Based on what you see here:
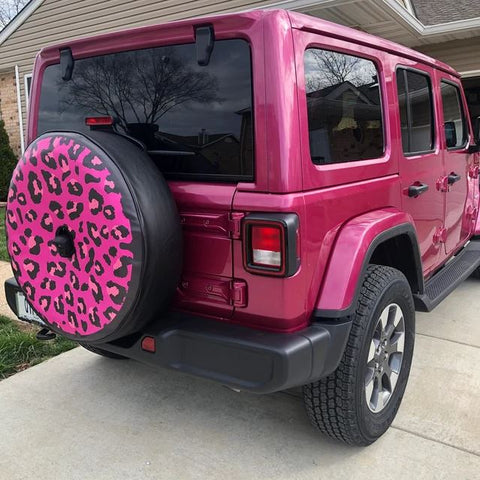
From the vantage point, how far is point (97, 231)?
2.00 metres

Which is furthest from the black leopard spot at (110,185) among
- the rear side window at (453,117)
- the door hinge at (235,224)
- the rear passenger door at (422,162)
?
the rear side window at (453,117)

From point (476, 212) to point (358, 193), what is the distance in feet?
9.14

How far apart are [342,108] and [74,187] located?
1248 mm

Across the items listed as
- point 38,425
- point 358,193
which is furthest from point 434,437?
point 38,425

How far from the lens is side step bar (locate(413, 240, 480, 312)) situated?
3.01 meters

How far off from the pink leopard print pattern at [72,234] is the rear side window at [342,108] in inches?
34.5

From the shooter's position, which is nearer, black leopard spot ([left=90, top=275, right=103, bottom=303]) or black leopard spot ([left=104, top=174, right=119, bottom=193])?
black leopard spot ([left=104, top=174, right=119, bottom=193])

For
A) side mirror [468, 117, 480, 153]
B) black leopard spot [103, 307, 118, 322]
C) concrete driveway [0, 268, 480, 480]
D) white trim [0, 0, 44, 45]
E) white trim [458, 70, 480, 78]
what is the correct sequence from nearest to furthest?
1. black leopard spot [103, 307, 118, 322]
2. concrete driveway [0, 268, 480, 480]
3. side mirror [468, 117, 480, 153]
4. white trim [458, 70, 480, 78]
5. white trim [0, 0, 44, 45]

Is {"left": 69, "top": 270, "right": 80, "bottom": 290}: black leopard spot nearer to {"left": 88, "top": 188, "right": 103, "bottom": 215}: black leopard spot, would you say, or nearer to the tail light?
{"left": 88, "top": 188, "right": 103, "bottom": 215}: black leopard spot

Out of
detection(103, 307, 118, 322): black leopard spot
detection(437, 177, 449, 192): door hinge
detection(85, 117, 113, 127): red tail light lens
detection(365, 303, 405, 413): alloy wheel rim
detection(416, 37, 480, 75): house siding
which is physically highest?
detection(416, 37, 480, 75): house siding

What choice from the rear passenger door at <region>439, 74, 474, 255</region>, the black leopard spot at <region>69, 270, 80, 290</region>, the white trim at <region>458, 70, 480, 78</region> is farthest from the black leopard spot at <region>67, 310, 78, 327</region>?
the white trim at <region>458, 70, 480, 78</region>

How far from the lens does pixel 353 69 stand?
2.45 meters

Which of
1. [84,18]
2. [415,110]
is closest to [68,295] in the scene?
[415,110]

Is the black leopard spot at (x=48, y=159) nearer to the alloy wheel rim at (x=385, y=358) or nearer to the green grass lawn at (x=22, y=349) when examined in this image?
the alloy wheel rim at (x=385, y=358)
